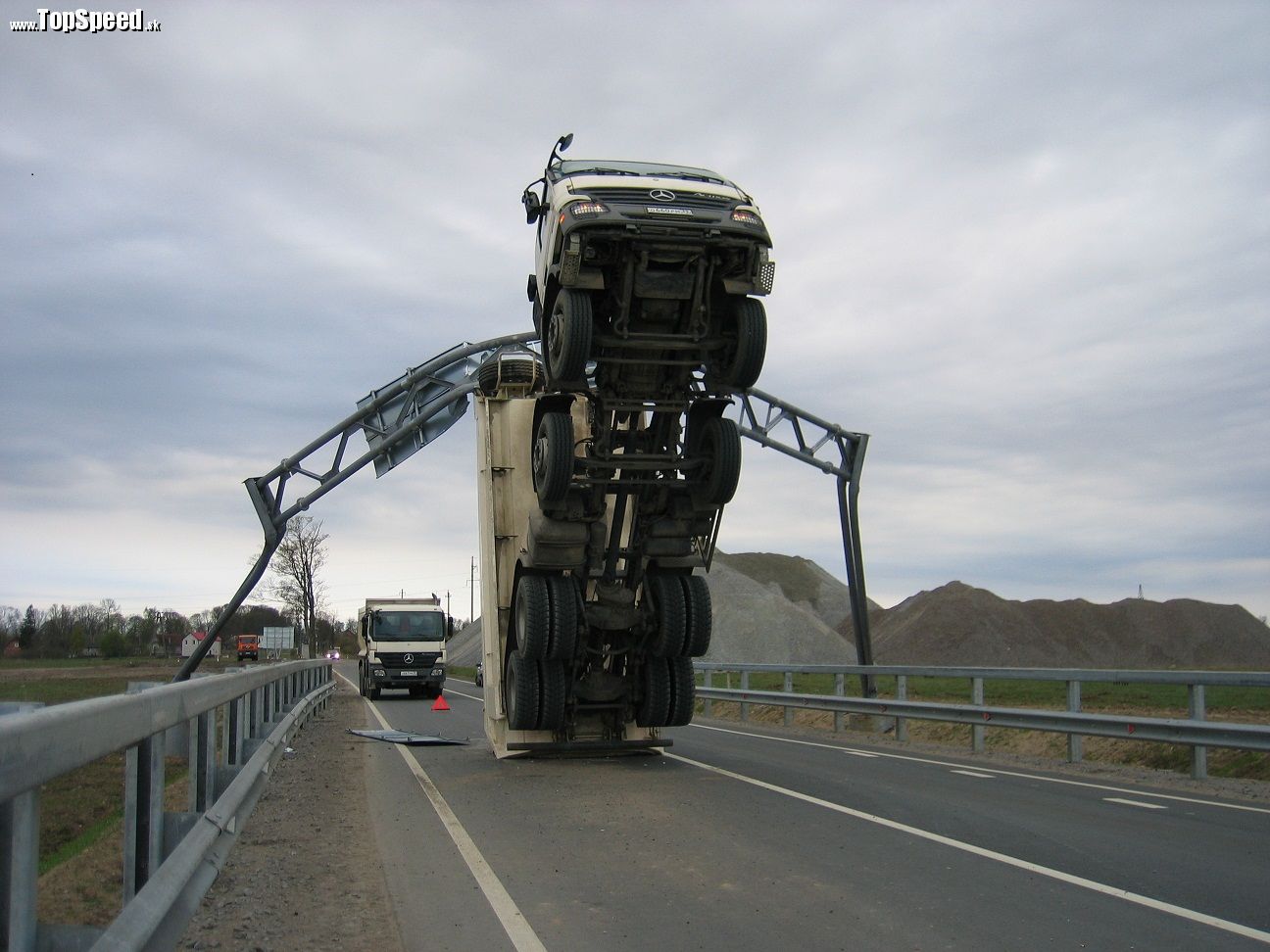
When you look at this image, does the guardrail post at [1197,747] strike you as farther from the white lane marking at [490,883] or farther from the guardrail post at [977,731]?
the white lane marking at [490,883]

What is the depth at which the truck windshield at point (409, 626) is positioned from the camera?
31094mm

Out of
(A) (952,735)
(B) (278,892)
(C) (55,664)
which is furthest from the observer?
(C) (55,664)

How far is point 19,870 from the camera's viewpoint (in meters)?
2.60

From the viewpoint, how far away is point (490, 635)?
498 inches

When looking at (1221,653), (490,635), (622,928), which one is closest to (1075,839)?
(622,928)

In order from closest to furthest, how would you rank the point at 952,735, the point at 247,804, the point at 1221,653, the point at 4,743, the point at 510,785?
the point at 4,743
the point at 247,804
the point at 510,785
the point at 952,735
the point at 1221,653

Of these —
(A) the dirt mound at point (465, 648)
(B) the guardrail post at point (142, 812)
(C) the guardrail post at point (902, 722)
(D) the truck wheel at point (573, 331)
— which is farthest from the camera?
(A) the dirt mound at point (465, 648)

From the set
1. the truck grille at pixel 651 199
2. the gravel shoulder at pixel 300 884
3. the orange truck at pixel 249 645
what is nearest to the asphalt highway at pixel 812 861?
the gravel shoulder at pixel 300 884

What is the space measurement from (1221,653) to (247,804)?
53.8 meters

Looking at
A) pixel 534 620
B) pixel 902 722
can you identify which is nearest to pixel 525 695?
pixel 534 620

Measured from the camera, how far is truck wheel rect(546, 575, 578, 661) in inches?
460

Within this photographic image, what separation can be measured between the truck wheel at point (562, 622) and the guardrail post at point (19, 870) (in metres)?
8.97

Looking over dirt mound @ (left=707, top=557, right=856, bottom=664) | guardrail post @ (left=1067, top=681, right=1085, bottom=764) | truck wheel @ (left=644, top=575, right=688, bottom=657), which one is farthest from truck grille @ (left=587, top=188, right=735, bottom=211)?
dirt mound @ (left=707, top=557, right=856, bottom=664)

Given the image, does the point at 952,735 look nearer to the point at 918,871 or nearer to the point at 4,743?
the point at 918,871
